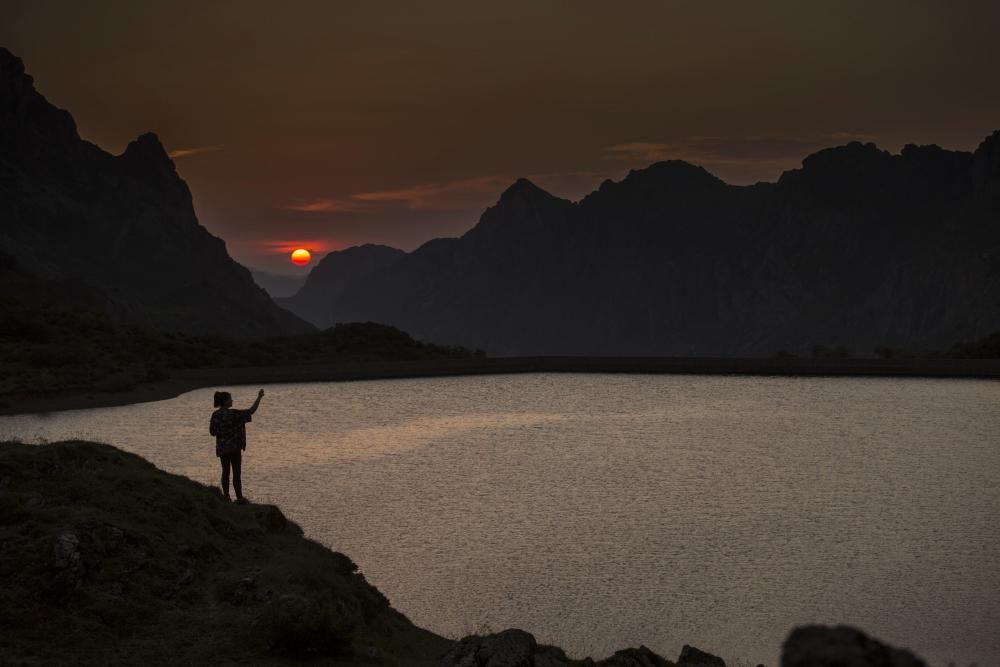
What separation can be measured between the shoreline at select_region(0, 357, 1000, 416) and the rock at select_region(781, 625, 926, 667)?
9065cm

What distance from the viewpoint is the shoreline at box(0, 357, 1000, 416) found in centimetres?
11169

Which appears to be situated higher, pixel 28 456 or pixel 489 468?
pixel 28 456

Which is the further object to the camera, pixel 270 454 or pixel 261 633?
pixel 270 454

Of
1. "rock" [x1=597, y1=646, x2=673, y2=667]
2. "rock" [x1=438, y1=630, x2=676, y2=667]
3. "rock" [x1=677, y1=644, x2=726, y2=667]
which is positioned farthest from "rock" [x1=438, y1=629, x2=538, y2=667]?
"rock" [x1=677, y1=644, x2=726, y2=667]

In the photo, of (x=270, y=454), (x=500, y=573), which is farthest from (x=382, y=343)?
(x=500, y=573)

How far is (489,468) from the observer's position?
167 feet

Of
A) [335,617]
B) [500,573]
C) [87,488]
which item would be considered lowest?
[500,573]

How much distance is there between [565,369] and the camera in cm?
13350

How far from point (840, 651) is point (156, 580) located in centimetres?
1390

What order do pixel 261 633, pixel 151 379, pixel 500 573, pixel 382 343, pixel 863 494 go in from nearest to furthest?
pixel 261 633 → pixel 500 573 → pixel 863 494 → pixel 151 379 → pixel 382 343

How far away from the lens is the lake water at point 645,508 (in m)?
25.8

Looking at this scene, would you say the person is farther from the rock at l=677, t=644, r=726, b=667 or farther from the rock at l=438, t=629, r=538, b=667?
the rock at l=677, t=644, r=726, b=667

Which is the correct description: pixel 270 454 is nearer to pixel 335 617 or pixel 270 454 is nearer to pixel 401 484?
pixel 401 484

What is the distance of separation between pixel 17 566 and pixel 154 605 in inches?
81.1
